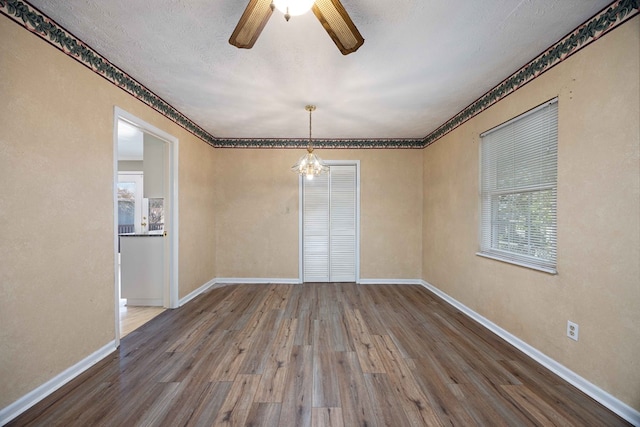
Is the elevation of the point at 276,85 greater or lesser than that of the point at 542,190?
greater

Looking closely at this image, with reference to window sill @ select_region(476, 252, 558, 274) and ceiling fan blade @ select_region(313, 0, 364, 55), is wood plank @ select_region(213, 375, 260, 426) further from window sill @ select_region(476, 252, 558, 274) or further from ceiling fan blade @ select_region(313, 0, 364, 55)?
window sill @ select_region(476, 252, 558, 274)

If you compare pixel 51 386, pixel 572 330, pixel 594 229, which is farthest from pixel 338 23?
pixel 51 386

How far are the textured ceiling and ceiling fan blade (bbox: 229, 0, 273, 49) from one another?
1.01ft

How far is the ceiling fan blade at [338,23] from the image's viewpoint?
1.29 m

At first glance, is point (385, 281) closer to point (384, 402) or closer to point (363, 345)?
point (363, 345)

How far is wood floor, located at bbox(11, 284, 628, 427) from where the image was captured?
1.59m

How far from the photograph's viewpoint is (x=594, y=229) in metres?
1.75

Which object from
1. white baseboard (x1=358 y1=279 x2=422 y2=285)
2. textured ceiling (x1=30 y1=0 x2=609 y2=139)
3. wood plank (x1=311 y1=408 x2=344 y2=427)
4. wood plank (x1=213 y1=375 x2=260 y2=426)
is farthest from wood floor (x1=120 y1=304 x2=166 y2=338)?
white baseboard (x1=358 y1=279 x2=422 y2=285)

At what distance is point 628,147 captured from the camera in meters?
1.57

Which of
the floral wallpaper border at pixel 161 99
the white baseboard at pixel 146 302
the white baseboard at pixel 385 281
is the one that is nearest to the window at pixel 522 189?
the floral wallpaper border at pixel 161 99

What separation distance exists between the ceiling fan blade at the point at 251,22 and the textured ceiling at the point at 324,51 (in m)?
0.31

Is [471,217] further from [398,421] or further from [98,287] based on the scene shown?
[98,287]

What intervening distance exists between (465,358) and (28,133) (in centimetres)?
363

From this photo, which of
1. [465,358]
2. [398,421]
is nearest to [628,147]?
[465,358]
